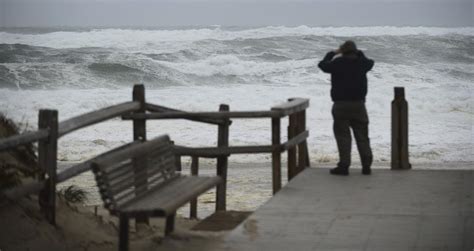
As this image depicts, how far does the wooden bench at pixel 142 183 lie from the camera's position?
653 centimetres

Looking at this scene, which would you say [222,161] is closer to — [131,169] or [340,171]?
[340,171]

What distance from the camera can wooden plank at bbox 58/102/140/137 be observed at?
781 centimetres

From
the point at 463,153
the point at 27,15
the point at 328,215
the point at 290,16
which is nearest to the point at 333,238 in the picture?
the point at 328,215

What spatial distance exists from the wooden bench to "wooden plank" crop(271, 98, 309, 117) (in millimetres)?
1571

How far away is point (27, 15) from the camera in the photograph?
67688mm

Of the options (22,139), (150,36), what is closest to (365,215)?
(22,139)

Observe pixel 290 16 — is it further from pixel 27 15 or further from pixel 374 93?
pixel 374 93

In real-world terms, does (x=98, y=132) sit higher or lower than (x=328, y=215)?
lower

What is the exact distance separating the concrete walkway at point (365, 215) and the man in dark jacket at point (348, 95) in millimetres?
300

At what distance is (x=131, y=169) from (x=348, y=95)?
3.97 metres

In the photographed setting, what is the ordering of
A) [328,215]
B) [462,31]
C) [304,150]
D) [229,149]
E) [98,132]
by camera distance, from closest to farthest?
[328,215] < [229,149] < [304,150] < [98,132] < [462,31]

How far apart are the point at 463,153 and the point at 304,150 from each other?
10.0 m

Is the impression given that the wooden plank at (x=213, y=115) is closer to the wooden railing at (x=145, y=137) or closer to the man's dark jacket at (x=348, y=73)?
the wooden railing at (x=145, y=137)

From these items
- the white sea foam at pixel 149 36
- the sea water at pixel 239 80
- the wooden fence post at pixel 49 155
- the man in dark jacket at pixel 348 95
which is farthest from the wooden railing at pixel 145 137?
the white sea foam at pixel 149 36
